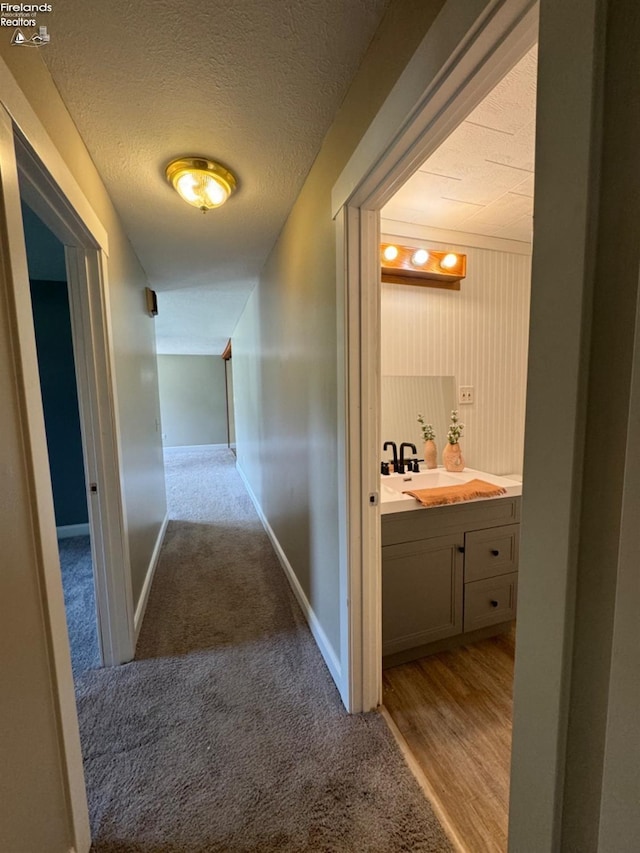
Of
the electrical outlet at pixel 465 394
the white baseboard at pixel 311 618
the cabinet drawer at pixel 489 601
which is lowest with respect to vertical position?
the white baseboard at pixel 311 618

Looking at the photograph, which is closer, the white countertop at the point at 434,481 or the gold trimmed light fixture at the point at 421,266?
the white countertop at the point at 434,481

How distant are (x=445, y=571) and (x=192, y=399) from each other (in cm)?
784

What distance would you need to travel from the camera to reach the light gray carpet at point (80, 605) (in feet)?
5.93

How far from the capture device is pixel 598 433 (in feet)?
1.58

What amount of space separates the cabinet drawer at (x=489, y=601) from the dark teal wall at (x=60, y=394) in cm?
353

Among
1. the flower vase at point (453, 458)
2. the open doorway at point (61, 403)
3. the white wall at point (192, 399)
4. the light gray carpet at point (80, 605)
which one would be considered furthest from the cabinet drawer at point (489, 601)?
the white wall at point (192, 399)

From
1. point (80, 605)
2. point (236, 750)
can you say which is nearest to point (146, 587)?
point (80, 605)

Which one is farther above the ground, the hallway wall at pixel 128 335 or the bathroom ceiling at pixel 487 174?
the bathroom ceiling at pixel 487 174

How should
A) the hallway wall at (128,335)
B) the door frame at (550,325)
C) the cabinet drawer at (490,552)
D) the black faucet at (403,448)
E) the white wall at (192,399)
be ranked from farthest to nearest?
the white wall at (192,399)
the black faucet at (403,448)
the cabinet drawer at (490,552)
the hallway wall at (128,335)
the door frame at (550,325)

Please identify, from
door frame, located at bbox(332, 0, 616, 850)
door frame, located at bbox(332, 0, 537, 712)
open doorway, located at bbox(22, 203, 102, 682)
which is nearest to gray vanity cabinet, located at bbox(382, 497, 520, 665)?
door frame, located at bbox(332, 0, 537, 712)

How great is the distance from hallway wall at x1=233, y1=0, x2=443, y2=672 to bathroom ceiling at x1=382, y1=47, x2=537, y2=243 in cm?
43

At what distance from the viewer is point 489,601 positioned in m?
1.85

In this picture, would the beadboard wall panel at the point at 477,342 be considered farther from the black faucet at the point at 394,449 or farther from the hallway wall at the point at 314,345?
the hallway wall at the point at 314,345

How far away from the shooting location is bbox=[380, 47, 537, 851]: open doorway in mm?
1264
